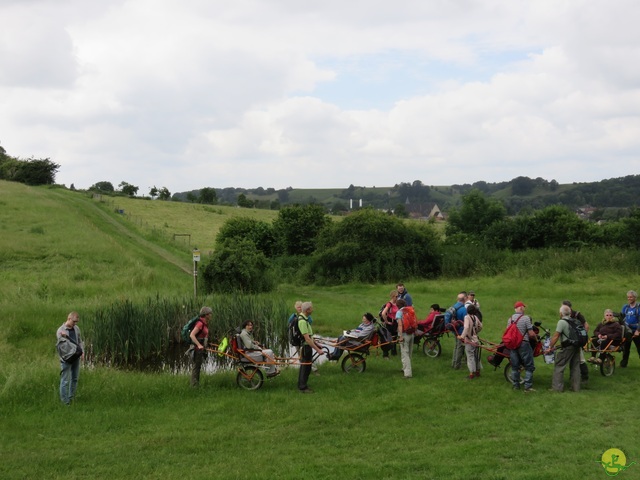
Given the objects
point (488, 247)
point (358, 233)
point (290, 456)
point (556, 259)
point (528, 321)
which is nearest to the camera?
point (290, 456)

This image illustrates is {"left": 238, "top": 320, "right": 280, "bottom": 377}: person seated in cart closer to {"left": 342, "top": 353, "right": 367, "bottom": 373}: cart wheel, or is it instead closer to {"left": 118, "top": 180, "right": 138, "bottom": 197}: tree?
{"left": 342, "top": 353, "right": 367, "bottom": 373}: cart wheel

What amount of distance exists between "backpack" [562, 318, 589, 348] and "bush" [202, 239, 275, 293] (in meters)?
18.0

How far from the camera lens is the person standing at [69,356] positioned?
1064 cm

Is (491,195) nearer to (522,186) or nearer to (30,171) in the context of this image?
(522,186)

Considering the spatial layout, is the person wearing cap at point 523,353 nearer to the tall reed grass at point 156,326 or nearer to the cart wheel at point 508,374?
the cart wheel at point 508,374

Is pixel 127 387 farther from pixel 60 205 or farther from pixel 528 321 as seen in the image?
pixel 60 205

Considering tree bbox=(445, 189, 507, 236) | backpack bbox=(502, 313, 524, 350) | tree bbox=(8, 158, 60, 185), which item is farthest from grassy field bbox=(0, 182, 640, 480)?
tree bbox=(8, 158, 60, 185)

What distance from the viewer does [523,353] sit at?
453 inches

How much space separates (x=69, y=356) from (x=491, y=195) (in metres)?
146

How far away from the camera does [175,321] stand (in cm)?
1727

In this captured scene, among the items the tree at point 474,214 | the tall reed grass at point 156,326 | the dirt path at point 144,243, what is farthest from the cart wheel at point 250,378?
the tree at point 474,214

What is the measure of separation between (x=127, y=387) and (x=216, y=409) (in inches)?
84.6

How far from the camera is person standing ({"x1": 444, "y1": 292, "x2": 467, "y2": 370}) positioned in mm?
13508

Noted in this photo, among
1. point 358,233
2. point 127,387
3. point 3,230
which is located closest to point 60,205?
point 3,230
